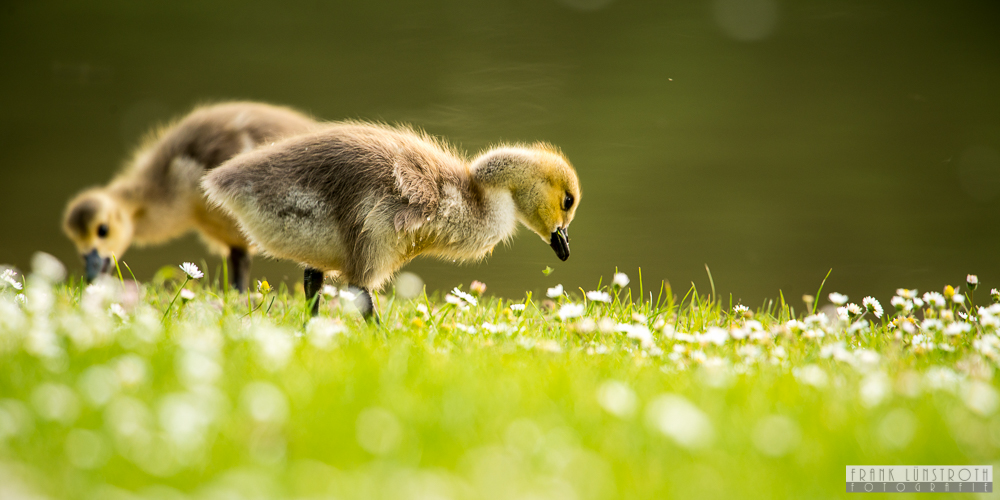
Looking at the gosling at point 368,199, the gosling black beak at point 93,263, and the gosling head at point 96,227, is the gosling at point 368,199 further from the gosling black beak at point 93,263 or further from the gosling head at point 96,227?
the gosling black beak at point 93,263

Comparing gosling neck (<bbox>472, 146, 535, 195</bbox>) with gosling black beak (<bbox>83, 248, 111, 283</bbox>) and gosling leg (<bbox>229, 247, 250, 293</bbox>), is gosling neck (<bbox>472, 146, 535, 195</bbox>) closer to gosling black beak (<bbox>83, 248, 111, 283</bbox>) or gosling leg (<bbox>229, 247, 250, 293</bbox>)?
gosling leg (<bbox>229, 247, 250, 293</bbox>)

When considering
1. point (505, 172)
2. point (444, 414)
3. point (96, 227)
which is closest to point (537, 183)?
point (505, 172)

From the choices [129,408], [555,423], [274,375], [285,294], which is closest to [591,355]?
[555,423]

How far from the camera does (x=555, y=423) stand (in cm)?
178

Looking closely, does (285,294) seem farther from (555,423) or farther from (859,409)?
(859,409)

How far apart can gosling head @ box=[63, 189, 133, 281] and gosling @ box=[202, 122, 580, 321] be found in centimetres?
283

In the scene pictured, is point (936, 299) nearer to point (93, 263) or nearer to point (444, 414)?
point (444, 414)

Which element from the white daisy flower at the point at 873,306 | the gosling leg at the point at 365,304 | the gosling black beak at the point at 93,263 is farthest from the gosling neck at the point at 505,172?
the gosling black beak at the point at 93,263

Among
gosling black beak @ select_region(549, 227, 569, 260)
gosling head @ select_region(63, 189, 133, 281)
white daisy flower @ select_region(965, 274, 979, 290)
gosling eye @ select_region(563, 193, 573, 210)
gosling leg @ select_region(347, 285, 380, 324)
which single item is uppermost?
gosling head @ select_region(63, 189, 133, 281)

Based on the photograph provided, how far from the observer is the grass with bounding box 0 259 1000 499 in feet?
4.66

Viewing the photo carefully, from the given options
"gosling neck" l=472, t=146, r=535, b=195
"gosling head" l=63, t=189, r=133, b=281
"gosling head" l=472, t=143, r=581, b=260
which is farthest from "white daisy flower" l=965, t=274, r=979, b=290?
"gosling head" l=63, t=189, r=133, b=281

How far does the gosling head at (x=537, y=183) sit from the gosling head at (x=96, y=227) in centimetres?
356

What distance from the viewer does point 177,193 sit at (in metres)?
5.26

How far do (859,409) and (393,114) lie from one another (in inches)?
181
